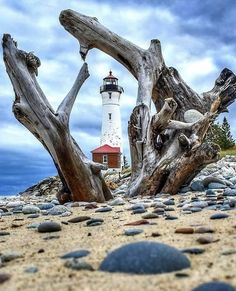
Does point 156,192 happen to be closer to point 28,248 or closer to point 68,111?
point 68,111

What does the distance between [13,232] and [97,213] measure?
124cm

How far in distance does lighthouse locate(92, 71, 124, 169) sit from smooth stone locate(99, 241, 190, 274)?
45492 millimetres

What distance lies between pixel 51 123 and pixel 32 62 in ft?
3.96

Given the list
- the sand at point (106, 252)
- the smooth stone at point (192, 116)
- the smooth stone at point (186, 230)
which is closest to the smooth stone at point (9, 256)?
the sand at point (106, 252)

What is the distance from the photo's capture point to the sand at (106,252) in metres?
1.97

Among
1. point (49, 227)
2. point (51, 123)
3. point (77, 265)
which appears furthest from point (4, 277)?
point (51, 123)

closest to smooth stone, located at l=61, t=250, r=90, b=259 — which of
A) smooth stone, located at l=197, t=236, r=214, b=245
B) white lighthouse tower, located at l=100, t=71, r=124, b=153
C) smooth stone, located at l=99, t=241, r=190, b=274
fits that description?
smooth stone, located at l=99, t=241, r=190, b=274

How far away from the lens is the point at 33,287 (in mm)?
2006

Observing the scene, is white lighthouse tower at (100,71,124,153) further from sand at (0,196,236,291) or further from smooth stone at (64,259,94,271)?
smooth stone at (64,259,94,271)

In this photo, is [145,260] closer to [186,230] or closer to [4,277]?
A: [4,277]

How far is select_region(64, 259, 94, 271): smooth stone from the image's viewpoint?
7.39 ft

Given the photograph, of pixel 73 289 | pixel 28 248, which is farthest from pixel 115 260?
pixel 28 248

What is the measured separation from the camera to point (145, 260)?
7.05ft

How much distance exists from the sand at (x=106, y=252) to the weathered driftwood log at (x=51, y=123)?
2182 millimetres
